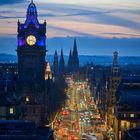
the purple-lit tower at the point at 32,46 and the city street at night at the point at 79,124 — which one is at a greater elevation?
the purple-lit tower at the point at 32,46

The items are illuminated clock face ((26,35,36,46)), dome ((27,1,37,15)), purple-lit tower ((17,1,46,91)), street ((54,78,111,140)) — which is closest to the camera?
street ((54,78,111,140))

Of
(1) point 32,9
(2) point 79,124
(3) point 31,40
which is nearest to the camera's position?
(3) point 31,40

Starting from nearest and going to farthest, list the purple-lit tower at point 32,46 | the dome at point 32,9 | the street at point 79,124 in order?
the street at point 79,124
the purple-lit tower at point 32,46
the dome at point 32,9

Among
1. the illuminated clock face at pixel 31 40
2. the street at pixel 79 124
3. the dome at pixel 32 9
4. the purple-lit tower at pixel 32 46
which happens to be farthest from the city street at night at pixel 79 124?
the dome at pixel 32 9

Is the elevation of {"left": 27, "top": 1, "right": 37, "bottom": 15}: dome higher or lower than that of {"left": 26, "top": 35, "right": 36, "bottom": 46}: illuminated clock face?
higher

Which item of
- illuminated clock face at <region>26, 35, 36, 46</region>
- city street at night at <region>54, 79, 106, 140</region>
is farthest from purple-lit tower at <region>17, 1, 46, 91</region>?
city street at night at <region>54, 79, 106, 140</region>

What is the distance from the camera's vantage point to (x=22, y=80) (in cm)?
13012

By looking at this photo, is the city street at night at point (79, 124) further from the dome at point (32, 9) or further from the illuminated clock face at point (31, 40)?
the dome at point (32, 9)

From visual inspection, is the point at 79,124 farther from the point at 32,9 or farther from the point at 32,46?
the point at 32,9

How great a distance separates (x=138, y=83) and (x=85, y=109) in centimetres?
4947

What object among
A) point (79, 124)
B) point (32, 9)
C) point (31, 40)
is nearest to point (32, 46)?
point (31, 40)

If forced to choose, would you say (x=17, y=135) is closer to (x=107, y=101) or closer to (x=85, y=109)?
(x=107, y=101)

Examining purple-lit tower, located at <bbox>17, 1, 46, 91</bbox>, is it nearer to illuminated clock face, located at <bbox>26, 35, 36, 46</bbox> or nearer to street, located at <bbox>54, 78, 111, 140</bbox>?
illuminated clock face, located at <bbox>26, 35, 36, 46</bbox>

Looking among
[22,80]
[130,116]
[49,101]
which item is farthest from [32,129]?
[49,101]
